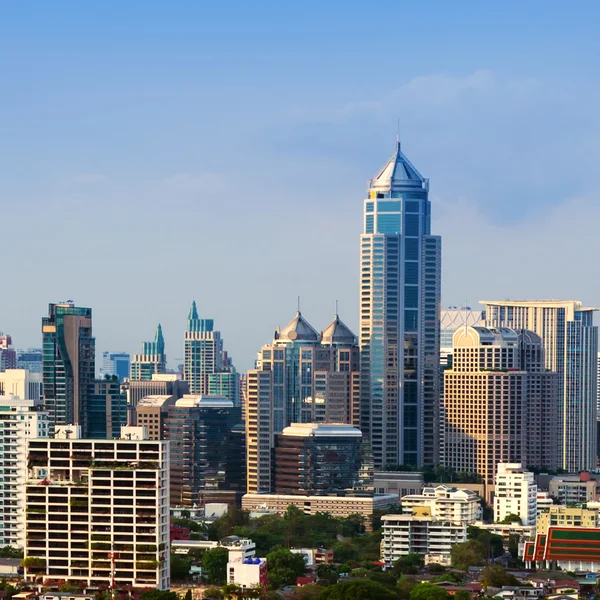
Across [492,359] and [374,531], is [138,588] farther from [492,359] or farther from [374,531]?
[492,359]

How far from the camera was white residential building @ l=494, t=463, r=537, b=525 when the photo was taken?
Result: 7988 cm

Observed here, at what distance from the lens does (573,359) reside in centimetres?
11188

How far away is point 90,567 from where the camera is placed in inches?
2202

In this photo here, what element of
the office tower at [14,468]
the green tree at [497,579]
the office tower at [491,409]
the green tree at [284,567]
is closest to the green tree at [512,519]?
the green tree at [284,567]

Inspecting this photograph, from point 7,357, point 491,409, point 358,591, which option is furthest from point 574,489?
point 7,357

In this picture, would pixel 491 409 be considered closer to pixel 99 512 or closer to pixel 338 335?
pixel 338 335

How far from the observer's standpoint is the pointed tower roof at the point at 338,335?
9938 cm

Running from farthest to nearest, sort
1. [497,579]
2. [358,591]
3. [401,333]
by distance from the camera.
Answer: [401,333]
[497,579]
[358,591]

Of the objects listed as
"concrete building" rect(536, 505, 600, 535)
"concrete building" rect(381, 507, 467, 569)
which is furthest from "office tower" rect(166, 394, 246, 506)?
"concrete building" rect(381, 507, 467, 569)

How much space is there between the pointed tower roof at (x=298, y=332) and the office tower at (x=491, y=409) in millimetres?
7070

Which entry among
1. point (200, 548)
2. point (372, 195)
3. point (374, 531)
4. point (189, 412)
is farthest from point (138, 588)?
point (372, 195)

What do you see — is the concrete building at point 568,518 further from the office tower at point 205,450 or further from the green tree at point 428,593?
the office tower at point 205,450

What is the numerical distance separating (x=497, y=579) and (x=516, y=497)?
59.9ft

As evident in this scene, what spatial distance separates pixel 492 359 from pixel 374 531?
69.9 feet
